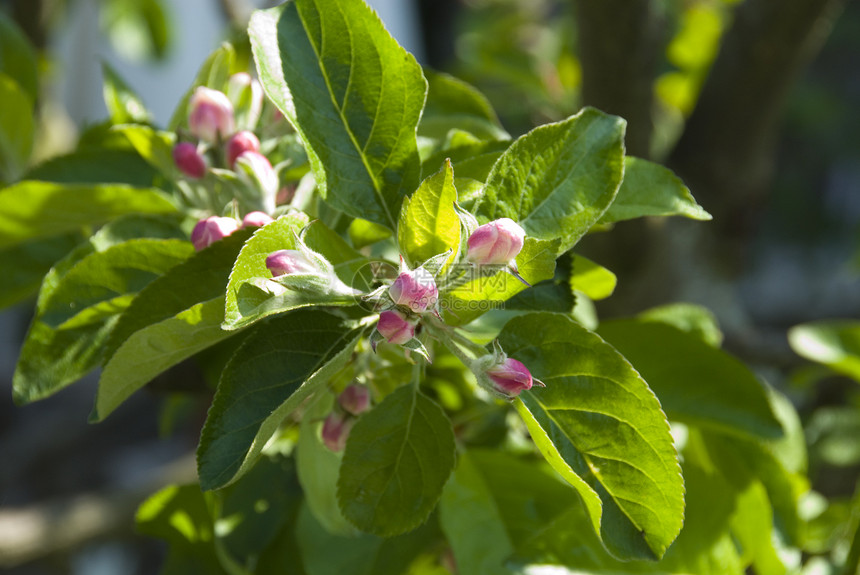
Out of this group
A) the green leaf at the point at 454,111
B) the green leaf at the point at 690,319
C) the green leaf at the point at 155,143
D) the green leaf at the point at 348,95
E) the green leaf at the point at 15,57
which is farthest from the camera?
the green leaf at the point at 15,57

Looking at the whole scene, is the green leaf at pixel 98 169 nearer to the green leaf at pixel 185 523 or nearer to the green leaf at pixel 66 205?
the green leaf at pixel 66 205

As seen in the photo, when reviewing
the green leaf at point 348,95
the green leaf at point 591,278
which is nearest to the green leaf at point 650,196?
the green leaf at point 591,278

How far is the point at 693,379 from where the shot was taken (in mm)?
Result: 671

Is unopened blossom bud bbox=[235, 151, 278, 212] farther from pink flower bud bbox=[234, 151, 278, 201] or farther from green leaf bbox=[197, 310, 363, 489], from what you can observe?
green leaf bbox=[197, 310, 363, 489]

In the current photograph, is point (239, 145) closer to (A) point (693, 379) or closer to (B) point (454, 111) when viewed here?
(B) point (454, 111)

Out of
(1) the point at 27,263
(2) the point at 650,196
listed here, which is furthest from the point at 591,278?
(1) the point at 27,263

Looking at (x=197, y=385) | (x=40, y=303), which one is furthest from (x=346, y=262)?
(x=197, y=385)

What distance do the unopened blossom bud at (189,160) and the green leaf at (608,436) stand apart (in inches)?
10.7

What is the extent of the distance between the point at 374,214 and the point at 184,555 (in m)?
0.48

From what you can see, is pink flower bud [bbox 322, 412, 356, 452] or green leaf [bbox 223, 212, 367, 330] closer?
green leaf [bbox 223, 212, 367, 330]

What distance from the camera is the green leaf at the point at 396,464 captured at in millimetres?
493

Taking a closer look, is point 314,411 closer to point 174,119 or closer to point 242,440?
point 242,440

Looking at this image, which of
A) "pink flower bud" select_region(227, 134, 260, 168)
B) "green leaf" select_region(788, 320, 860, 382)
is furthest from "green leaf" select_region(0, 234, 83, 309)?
"green leaf" select_region(788, 320, 860, 382)

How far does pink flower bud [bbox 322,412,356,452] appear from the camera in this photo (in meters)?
0.54
